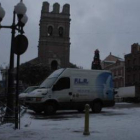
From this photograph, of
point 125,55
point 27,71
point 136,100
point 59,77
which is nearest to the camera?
point 59,77

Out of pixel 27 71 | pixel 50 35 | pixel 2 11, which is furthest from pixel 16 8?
pixel 50 35

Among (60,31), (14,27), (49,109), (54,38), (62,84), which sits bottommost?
(49,109)

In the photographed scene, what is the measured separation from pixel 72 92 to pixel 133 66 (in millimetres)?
53870

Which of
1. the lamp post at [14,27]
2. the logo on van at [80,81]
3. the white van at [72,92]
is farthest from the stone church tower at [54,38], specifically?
the lamp post at [14,27]

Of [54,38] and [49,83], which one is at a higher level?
[54,38]

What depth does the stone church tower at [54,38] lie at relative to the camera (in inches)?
3310

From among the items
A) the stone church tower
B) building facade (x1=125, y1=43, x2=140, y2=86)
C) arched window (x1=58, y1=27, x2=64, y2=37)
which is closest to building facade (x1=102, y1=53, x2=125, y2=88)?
building facade (x1=125, y1=43, x2=140, y2=86)

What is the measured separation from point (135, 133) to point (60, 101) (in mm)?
9975

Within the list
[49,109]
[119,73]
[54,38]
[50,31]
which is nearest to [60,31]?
[50,31]

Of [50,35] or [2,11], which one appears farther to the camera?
[50,35]

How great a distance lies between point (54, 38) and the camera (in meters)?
84.6

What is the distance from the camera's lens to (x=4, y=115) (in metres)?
13.4

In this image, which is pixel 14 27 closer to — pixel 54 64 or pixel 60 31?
pixel 60 31

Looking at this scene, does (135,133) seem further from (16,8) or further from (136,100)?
(136,100)
